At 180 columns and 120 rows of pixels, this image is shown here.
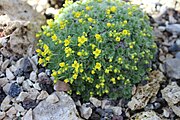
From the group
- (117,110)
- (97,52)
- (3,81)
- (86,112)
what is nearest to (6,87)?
(3,81)

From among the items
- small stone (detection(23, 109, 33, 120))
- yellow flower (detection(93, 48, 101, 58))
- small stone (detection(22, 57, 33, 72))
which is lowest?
small stone (detection(23, 109, 33, 120))

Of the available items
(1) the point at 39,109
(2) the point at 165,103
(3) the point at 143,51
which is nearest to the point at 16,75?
(1) the point at 39,109

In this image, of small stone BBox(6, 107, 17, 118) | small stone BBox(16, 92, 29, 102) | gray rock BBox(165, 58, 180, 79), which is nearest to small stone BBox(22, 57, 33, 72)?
small stone BBox(16, 92, 29, 102)

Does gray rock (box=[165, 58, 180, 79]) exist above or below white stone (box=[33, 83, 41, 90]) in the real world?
below

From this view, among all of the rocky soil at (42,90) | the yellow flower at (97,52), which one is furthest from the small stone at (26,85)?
the yellow flower at (97,52)

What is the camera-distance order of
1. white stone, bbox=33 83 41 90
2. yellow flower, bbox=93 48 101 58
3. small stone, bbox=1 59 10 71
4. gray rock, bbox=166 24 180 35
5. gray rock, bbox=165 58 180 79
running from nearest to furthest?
yellow flower, bbox=93 48 101 58 → white stone, bbox=33 83 41 90 → small stone, bbox=1 59 10 71 → gray rock, bbox=165 58 180 79 → gray rock, bbox=166 24 180 35

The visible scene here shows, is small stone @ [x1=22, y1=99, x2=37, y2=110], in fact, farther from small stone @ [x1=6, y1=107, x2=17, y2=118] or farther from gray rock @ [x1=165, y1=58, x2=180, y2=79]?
gray rock @ [x1=165, y1=58, x2=180, y2=79]
